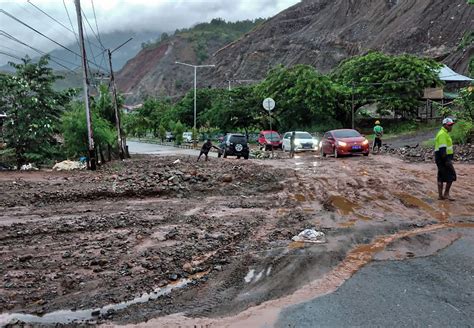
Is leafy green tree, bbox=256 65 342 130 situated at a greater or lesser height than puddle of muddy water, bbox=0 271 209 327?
greater

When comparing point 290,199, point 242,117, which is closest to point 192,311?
point 290,199

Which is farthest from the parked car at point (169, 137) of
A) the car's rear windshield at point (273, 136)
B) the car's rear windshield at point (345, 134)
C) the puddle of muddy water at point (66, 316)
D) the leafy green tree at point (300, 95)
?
the puddle of muddy water at point (66, 316)

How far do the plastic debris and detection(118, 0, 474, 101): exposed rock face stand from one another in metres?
60.1

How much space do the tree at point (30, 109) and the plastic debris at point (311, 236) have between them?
19.9m

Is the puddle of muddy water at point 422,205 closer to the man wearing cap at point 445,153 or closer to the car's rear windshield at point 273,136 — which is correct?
the man wearing cap at point 445,153

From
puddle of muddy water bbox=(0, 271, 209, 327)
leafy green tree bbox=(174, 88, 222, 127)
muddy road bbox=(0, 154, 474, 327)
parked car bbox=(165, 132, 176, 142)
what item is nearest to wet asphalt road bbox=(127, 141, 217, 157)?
leafy green tree bbox=(174, 88, 222, 127)

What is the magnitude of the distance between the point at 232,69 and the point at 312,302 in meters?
125

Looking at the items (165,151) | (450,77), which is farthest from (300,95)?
(450,77)

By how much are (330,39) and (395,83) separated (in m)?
70.3

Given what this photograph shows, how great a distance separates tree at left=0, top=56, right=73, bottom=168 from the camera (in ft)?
76.8

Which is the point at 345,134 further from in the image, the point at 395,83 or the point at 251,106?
the point at 251,106

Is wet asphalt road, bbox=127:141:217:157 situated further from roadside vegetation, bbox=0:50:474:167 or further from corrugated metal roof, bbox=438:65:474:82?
corrugated metal roof, bbox=438:65:474:82

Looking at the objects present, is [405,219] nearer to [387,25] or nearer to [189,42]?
[387,25]

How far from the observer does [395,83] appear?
38188 mm
